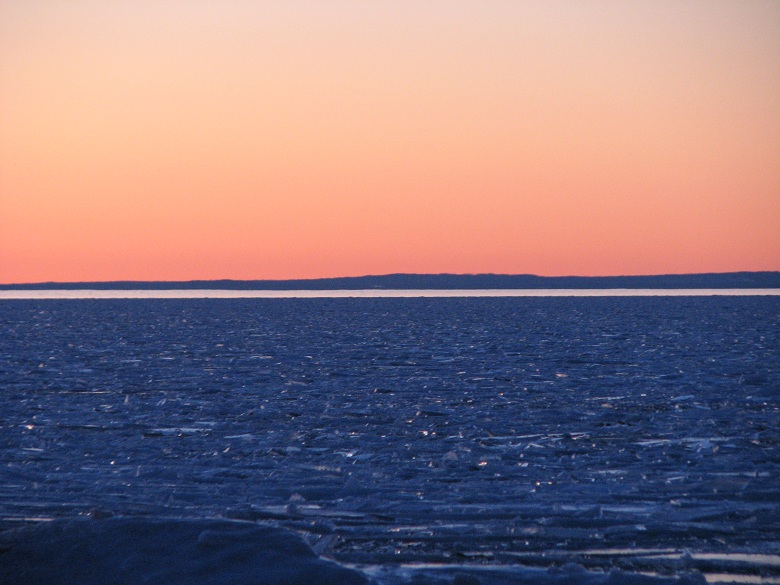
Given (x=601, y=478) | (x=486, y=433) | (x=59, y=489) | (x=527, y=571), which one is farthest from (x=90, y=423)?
(x=527, y=571)

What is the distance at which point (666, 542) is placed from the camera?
8742mm

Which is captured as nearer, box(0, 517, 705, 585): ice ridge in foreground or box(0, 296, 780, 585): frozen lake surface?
box(0, 517, 705, 585): ice ridge in foreground

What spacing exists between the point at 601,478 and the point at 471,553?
12.3ft

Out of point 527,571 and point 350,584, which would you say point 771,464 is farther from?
point 350,584

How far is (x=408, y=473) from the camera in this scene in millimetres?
12195

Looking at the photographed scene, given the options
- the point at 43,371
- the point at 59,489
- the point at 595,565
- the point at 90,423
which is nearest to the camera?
the point at 595,565

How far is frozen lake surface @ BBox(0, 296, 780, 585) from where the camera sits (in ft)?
27.6

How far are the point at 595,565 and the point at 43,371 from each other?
24522 mm

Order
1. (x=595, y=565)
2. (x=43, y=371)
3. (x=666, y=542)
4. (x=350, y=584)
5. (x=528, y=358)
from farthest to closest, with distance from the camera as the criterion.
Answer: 1. (x=528, y=358)
2. (x=43, y=371)
3. (x=666, y=542)
4. (x=595, y=565)
5. (x=350, y=584)

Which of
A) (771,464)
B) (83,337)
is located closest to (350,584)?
(771,464)

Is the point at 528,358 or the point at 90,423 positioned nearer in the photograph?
the point at 90,423

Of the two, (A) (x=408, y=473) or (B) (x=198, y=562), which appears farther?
(A) (x=408, y=473)

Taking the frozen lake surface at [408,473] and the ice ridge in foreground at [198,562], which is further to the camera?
the frozen lake surface at [408,473]

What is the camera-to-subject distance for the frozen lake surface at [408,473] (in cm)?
841
